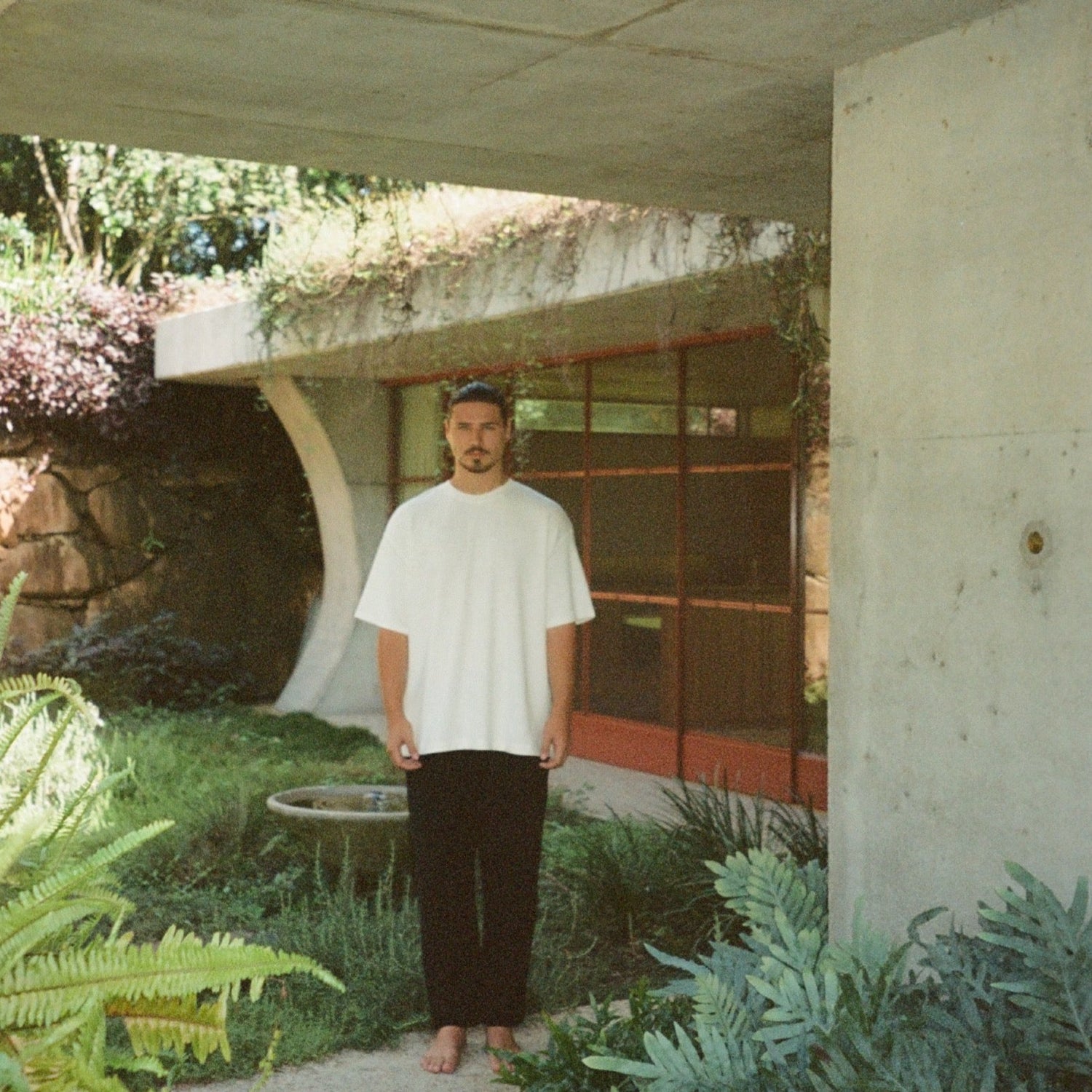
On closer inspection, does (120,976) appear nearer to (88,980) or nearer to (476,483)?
(88,980)

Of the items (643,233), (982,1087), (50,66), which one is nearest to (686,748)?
(643,233)

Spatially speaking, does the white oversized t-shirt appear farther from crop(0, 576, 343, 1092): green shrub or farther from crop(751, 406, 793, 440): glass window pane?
crop(751, 406, 793, 440): glass window pane

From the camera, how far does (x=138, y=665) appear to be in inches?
508

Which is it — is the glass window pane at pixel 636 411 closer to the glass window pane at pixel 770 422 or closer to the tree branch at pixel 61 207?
the glass window pane at pixel 770 422

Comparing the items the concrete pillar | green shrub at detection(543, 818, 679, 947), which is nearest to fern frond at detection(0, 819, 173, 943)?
green shrub at detection(543, 818, 679, 947)

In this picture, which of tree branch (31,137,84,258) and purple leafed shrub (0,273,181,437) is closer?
purple leafed shrub (0,273,181,437)

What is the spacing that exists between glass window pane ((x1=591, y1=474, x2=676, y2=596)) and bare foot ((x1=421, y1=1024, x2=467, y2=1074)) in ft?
19.9

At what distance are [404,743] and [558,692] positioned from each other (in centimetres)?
44

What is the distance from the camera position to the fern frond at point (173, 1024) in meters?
1.90

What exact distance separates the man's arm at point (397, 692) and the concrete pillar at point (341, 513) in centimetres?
851

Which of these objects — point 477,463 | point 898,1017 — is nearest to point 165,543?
point 477,463

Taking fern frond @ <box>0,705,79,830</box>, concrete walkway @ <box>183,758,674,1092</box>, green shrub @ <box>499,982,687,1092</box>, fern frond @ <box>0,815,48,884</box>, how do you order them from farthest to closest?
concrete walkway @ <box>183,758,674,1092</box>, green shrub @ <box>499,982,687,1092</box>, fern frond @ <box>0,705,79,830</box>, fern frond @ <box>0,815,48,884</box>

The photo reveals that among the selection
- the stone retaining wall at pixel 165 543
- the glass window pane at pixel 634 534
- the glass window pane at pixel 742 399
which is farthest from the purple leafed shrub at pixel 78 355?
the glass window pane at pixel 742 399

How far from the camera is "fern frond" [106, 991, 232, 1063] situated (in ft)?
6.23
